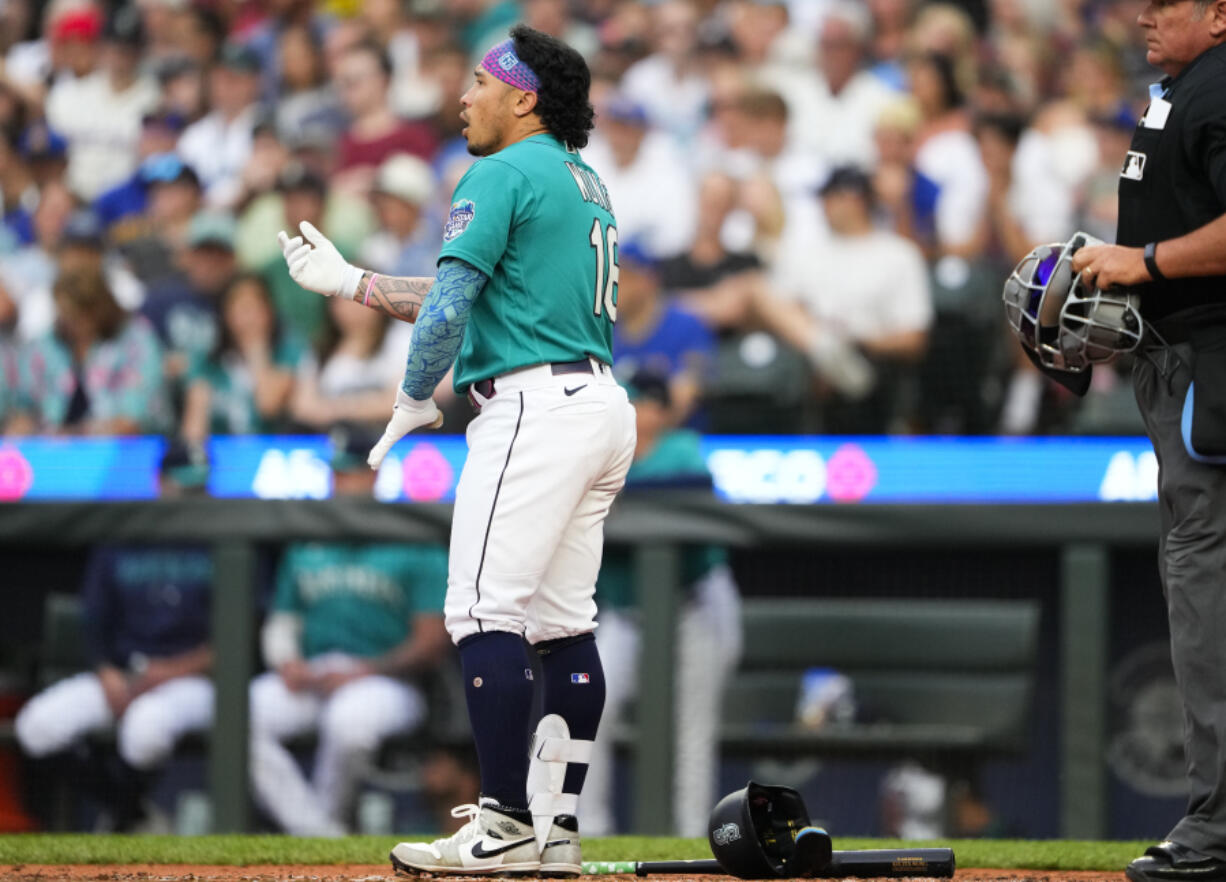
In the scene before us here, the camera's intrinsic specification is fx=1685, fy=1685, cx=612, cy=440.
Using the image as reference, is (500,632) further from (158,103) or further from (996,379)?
(158,103)

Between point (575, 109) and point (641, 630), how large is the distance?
2.90m

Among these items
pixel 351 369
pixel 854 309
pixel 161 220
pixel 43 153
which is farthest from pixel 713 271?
pixel 43 153

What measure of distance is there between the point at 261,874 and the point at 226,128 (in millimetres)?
5640

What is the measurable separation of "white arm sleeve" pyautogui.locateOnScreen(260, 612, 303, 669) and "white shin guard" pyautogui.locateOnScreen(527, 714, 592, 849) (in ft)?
9.50

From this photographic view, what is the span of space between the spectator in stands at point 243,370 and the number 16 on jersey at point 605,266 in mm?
4098

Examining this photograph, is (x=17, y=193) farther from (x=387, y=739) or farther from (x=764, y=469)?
(x=764, y=469)

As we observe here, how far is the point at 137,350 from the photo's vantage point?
7855mm

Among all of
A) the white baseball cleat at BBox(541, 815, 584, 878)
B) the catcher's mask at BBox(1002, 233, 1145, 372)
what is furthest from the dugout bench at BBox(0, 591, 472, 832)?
the catcher's mask at BBox(1002, 233, 1145, 372)

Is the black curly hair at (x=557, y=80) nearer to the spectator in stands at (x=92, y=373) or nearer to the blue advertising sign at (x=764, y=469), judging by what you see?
the blue advertising sign at (x=764, y=469)

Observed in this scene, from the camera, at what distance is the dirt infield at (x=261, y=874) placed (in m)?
3.67

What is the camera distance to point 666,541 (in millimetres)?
6312

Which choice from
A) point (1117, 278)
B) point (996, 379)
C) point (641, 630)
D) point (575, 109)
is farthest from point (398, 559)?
point (1117, 278)

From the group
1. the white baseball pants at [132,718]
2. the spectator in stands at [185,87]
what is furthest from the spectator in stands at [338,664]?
the spectator in stands at [185,87]

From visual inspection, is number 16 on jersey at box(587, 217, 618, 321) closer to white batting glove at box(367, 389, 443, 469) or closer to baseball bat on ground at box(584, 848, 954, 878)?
white batting glove at box(367, 389, 443, 469)
